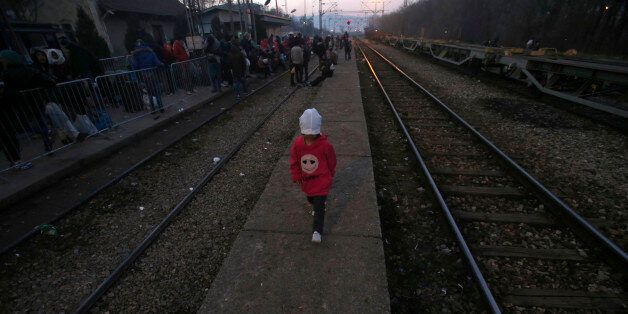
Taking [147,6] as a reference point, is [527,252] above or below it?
below

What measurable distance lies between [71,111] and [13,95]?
1.22m

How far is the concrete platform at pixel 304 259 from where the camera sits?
8.59 ft

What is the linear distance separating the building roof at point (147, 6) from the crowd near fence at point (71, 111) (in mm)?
12248

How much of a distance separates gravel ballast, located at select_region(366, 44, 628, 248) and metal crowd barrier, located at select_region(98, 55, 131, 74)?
1156 centimetres

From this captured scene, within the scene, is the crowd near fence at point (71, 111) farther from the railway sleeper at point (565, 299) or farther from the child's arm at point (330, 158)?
the railway sleeper at point (565, 299)

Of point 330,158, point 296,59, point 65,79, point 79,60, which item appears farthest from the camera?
point 296,59

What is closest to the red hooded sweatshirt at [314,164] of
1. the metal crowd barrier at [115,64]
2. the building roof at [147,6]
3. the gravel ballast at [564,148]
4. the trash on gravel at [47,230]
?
the trash on gravel at [47,230]

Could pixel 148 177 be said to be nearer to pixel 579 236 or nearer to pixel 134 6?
pixel 579 236

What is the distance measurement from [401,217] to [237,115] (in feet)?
→ 21.9

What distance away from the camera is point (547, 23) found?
3027 centimetres

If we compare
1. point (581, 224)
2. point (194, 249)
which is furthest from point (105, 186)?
point (581, 224)

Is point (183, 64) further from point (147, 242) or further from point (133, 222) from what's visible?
point (147, 242)

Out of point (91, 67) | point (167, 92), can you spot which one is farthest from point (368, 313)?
point (167, 92)

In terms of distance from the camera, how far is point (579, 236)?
3557mm
